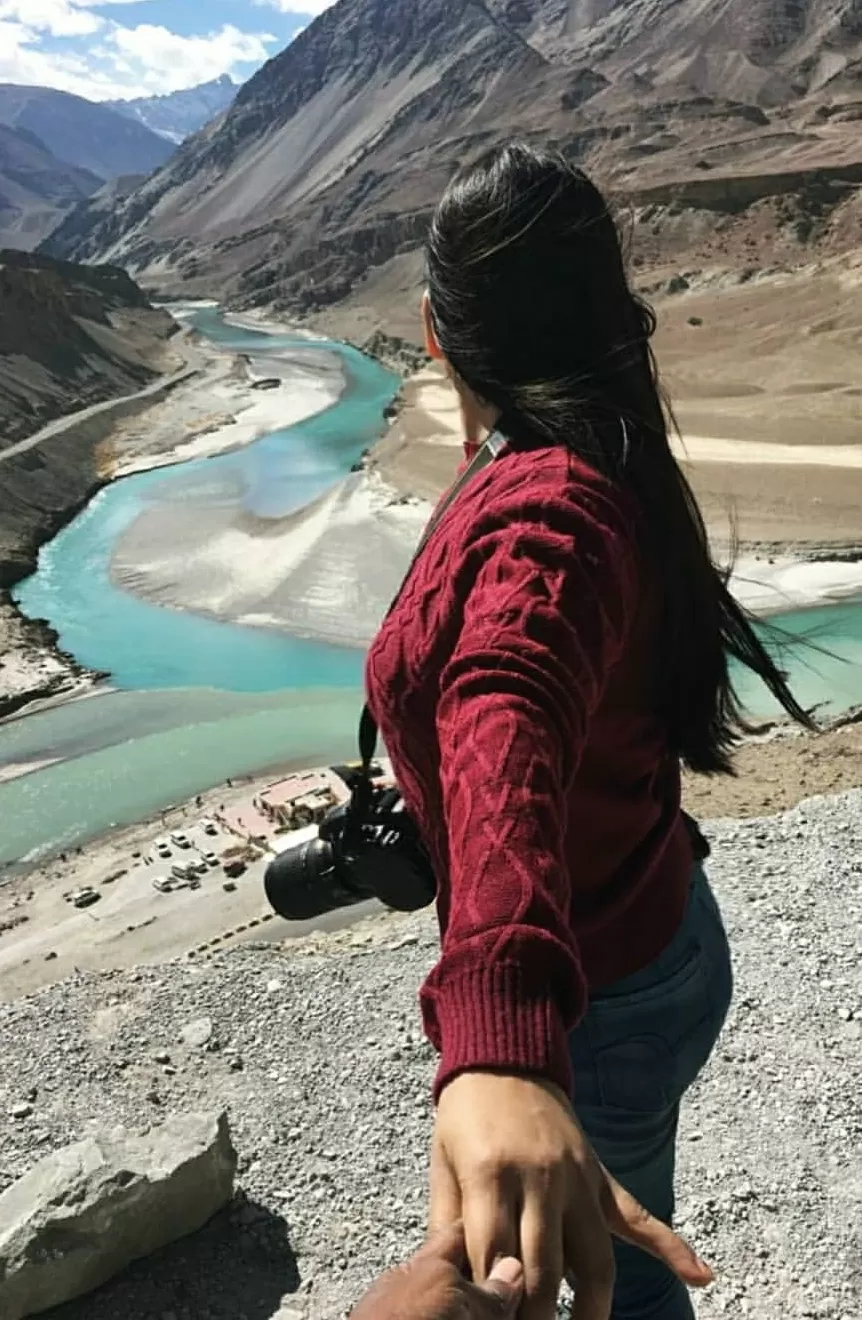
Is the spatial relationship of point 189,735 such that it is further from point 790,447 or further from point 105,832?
point 790,447

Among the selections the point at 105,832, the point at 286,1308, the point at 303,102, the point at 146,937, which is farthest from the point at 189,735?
the point at 303,102

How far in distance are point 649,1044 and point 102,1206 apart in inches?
113

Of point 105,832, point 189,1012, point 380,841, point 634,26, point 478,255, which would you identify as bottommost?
point 105,832

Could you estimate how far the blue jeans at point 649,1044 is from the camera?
5.58ft

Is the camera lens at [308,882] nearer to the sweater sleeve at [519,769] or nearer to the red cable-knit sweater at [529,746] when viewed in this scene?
the red cable-knit sweater at [529,746]

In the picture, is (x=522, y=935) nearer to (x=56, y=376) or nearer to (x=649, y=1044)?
(x=649, y=1044)

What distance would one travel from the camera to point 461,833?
1.15 metres

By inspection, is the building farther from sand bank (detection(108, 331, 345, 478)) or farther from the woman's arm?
sand bank (detection(108, 331, 345, 478))

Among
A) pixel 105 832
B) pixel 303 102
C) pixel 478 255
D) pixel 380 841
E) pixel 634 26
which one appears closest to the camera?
pixel 478 255

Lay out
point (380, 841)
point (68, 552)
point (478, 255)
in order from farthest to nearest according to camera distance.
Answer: point (68, 552) < point (380, 841) < point (478, 255)

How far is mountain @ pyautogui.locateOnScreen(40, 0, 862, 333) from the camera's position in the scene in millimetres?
52125

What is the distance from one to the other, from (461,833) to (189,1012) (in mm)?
5209

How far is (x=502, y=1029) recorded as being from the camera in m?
1.04

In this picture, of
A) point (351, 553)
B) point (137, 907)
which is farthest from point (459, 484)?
point (351, 553)
